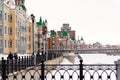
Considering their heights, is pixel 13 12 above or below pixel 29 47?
above

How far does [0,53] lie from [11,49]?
193 inches

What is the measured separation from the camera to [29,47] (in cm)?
7319

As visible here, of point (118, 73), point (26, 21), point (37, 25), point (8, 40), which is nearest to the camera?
point (118, 73)

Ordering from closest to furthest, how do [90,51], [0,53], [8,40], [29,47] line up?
[0,53] → [8,40] → [29,47] → [90,51]

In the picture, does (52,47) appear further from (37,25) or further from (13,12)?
(13,12)

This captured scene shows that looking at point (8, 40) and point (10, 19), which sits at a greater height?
point (10, 19)

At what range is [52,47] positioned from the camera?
114250 millimetres

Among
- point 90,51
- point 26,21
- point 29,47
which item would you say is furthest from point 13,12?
point 90,51

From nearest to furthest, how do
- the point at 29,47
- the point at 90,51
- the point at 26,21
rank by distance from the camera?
the point at 26,21 → the point at 29,47 → the point at 90,51

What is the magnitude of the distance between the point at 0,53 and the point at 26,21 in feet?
72.6

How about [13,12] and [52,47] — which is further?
[52,47]

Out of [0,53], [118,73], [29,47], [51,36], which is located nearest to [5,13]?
[0,53]

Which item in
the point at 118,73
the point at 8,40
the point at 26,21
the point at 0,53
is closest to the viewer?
the point at 118,73

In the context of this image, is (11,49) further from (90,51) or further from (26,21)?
(90,51)
